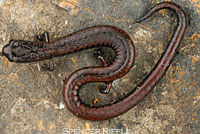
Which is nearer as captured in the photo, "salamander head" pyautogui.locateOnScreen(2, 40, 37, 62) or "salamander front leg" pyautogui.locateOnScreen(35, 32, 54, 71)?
"salamander head" pyautogui.locateOnScreen(2, 40, 37, 62)

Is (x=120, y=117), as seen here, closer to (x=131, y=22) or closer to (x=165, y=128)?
(x=165, y=128)

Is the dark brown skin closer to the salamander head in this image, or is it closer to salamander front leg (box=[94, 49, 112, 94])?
the salamander head

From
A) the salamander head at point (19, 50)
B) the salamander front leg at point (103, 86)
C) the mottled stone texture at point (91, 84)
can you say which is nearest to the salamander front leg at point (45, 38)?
the mottled stone texture at point (91, 84)

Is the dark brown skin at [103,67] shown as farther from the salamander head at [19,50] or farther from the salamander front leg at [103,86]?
the salamander front leg at [103,86]

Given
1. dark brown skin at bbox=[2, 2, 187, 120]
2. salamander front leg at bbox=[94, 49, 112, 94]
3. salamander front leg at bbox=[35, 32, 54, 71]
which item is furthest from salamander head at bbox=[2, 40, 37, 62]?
salamander front leg at bbox=[94, 49, 112, 94]

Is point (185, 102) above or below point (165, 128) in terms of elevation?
above

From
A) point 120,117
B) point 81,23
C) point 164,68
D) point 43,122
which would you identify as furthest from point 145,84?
point 43,122

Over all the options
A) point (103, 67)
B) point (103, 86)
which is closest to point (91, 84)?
point (103, 86)
